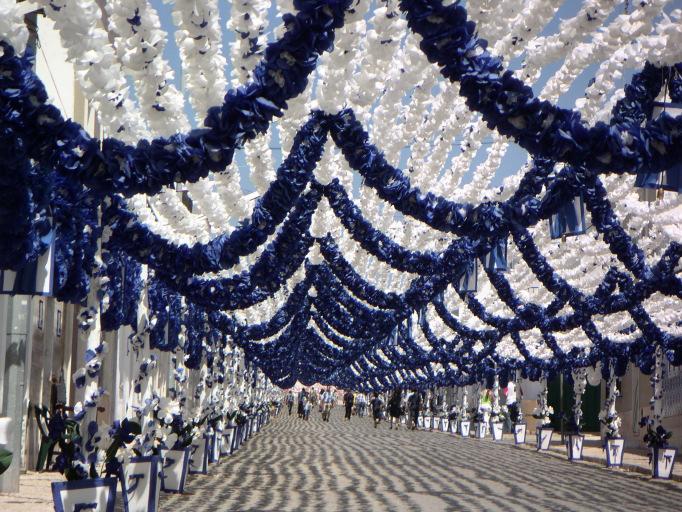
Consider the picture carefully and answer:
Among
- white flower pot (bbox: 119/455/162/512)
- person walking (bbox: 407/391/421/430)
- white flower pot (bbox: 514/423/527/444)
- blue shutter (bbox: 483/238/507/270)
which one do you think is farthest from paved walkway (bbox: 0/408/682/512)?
person walking (bbox: 407/391/421/430)

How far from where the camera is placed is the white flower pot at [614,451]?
73.5 ft

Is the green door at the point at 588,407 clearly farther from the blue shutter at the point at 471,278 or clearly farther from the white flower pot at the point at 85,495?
the white flower pot at the point at 85,495

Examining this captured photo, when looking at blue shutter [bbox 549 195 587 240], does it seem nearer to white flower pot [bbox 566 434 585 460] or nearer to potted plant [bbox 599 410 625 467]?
potted plant [bbox 599 410 625 467]

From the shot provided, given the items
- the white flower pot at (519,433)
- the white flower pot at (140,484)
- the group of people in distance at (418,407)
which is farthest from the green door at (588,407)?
the white flower pot at (140,484)

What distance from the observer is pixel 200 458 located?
57.2 feet

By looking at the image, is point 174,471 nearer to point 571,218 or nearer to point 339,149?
point 339,149

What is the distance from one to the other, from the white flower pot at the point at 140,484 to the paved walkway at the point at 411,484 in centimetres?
88

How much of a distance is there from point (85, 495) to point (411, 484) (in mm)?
8304

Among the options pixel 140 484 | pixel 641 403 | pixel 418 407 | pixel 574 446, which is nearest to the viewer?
pixel 140 484

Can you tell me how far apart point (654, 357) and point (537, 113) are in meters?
17.8

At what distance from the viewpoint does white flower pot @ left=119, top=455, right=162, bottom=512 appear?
10898 millimetres

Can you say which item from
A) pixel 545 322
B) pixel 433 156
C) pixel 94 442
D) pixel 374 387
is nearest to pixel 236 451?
pixel 545 322

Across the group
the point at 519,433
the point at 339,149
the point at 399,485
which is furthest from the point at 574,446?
the point at 339,149

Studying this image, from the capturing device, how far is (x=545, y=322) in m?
19.8
